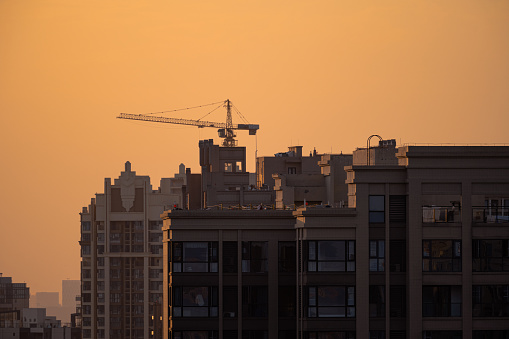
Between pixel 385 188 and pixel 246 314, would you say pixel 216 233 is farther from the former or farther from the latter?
pixel 385 188

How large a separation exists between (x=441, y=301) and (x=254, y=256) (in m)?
12.3

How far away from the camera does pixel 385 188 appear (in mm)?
75938

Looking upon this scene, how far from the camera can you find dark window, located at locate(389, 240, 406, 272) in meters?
75.6

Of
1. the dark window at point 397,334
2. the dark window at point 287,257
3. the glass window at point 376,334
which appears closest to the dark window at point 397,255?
the dark window at point 397,334

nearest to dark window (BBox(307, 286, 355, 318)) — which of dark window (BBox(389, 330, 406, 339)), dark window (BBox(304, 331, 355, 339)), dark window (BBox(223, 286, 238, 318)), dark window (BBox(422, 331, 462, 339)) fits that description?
dark window (BBox(304, 331, 355, 339))

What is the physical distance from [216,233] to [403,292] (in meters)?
12.3

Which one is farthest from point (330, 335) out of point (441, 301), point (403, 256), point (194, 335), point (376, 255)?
point (194, 335)

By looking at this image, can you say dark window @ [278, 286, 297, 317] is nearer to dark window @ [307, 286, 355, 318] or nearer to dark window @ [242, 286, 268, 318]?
dark window @ [242, 286, 268, 318]

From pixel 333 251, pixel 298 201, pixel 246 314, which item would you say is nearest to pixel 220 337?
pixel 246 314

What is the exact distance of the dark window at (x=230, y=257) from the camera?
81.6 m

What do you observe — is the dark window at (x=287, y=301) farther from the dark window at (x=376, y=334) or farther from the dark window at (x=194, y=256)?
the dark window at (x=376, y=334)

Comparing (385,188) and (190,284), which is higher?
(385,188)

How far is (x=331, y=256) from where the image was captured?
250 feet

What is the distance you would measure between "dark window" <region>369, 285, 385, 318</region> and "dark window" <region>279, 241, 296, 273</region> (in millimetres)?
7210
